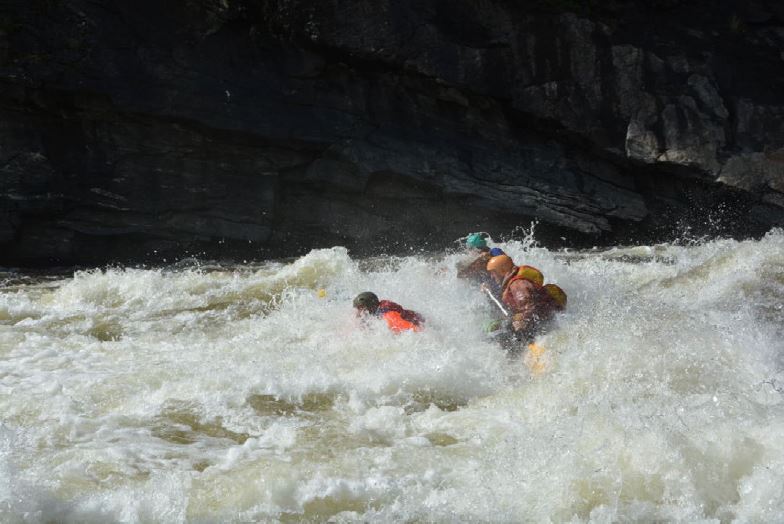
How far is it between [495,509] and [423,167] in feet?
32.1

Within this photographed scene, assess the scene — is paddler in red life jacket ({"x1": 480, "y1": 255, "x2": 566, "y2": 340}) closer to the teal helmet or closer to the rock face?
the teal helmet

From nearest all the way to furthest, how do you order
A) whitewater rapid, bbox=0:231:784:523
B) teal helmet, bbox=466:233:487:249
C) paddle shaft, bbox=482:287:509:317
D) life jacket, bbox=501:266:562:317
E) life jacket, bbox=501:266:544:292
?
whitewater rapid, bbox=0:231:784:523, life jacket, bbox=501:266:562:317, life jacket, bbox=501:266:544:292, paddle shaft, bbox=482:287:509:317, teal helmet, bbox=466:233:487:249

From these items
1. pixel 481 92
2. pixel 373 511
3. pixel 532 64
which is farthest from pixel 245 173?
pixel 373 511

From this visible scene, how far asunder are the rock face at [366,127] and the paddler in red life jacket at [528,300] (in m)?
6.16


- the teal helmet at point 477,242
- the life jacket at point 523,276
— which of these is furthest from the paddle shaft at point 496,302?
the teal helmet at point 477,242

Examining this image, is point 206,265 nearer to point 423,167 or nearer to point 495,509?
point 423,167

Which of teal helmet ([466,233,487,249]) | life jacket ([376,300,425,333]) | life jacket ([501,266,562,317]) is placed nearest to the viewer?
life jacket ([501,266,562,317])

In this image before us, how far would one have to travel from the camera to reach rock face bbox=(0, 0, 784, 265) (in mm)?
11797

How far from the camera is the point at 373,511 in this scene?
3.88 meters

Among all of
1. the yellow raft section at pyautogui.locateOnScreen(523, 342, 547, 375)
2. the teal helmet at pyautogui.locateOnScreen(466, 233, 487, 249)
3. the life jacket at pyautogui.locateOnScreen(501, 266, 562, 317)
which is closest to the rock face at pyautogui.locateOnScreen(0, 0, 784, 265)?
the teal helmet at pyautogui.locateOnScreen(466, 233, 487, 249)

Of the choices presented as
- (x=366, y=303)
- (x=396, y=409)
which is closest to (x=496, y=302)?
(x=366, y=303)

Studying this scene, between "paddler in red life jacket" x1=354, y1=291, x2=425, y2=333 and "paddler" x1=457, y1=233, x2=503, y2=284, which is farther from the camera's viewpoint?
"paddler" x1=457, y1=233, x2=503, y2=284

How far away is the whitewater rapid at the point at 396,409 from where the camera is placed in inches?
153

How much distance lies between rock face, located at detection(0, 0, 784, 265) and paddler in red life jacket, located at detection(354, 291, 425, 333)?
5.92 meters
